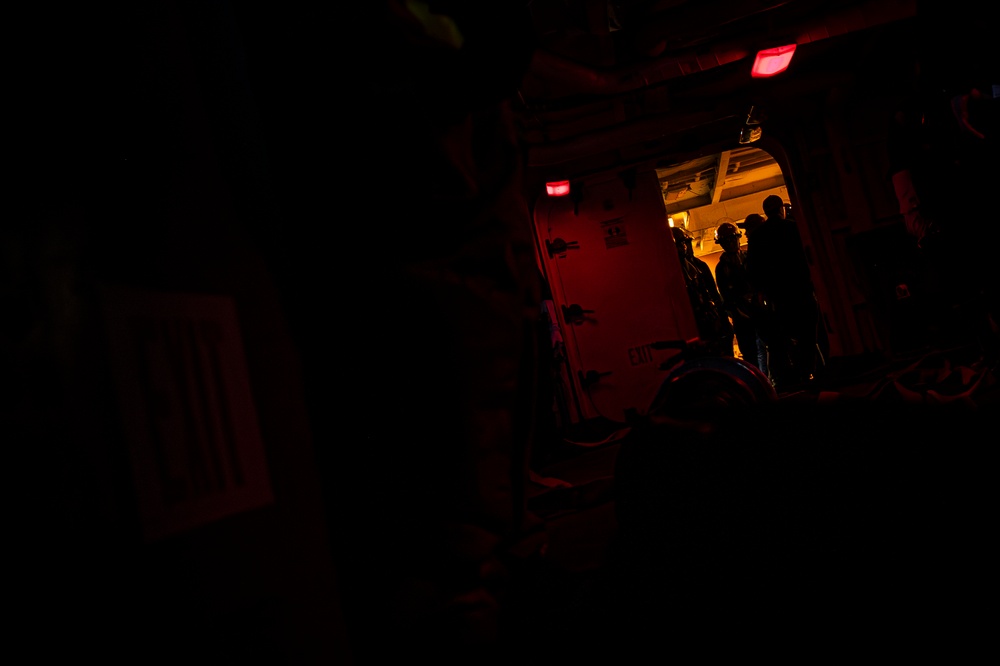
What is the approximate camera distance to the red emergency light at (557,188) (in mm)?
6086

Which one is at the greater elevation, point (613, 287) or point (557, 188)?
point (557, 188)

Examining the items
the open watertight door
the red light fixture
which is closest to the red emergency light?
the open watertight door

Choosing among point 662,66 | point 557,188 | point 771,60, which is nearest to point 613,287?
point 557,188

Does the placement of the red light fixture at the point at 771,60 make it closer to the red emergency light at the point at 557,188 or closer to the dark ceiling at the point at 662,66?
the dark ceiling at the point at 662,66

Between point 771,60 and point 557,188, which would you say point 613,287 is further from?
point 771,60

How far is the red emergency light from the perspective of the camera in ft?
20.0

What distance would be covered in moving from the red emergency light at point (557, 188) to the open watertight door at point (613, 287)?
0.18m

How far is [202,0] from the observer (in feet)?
3.05

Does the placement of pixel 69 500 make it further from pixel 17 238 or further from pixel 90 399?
pixel 17 238

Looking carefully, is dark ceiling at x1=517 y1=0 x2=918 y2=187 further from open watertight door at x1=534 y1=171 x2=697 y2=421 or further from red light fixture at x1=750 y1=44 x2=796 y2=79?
open watertight door at x1=534 y1=171 x2=697 y2=421

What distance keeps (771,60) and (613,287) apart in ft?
8.28

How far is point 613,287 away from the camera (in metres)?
6.21

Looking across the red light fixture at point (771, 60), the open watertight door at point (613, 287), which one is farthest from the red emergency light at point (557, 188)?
the red light fixture at point (771, 60)

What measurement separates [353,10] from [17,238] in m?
0.61
